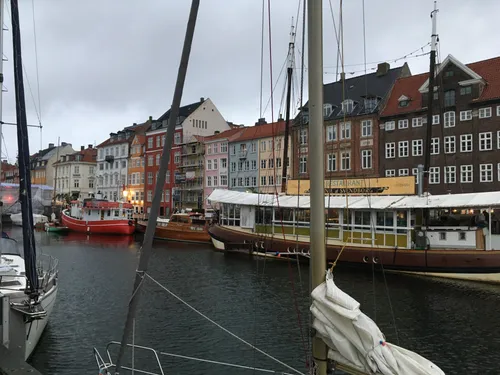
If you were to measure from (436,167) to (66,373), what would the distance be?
40.5 m

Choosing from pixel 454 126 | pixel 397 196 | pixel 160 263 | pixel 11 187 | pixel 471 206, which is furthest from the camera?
pixel 11 187

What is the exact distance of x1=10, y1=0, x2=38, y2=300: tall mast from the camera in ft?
37.3

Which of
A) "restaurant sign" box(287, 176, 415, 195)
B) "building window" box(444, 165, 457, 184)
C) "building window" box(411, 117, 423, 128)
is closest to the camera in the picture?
"restaurant sign" box(287, 176, 415, 195)

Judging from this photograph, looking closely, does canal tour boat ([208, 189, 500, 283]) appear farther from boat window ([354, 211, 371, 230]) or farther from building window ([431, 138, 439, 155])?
building window ([431, 138, 439, 155])

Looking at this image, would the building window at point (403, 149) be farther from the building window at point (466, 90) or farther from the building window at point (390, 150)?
the building window at point (466, 90)

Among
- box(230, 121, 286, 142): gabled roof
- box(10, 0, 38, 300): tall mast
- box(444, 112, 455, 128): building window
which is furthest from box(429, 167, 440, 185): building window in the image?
box(10, 0, 38, 300): tall mast

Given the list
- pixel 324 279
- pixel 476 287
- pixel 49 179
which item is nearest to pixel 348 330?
pixel 324 279

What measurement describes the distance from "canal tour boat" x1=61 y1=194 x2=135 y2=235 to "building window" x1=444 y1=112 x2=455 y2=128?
40.0 meters

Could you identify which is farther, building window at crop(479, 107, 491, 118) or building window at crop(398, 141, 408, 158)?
building window at crop(398, 141, 408, 158)

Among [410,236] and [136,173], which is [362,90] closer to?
[410,236]

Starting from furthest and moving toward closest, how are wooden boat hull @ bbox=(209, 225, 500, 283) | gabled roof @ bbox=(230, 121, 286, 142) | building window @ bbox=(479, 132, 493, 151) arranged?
gabled roof @ bbox=(230, 121, 286, 142)
building window @ bbox=(479, 132, 493, 151)
wooden boat hull @ bbox=(209, 225, 500, 283)

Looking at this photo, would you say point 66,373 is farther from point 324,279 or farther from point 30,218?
point 324,279

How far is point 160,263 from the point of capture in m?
33.2

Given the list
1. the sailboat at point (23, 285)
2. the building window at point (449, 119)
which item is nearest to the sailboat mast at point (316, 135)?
the sailboat at point (23, 285)
